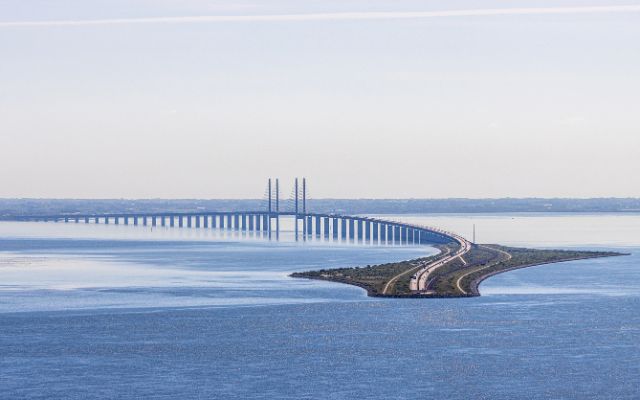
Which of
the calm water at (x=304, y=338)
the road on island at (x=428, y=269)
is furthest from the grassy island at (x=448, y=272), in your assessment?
the calm water at (x=304, y=338)

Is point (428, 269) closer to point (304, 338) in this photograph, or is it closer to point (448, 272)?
point (448, 272)

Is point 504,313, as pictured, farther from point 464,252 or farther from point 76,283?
point 464,252

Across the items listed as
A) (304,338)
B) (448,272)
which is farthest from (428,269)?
(304,338)

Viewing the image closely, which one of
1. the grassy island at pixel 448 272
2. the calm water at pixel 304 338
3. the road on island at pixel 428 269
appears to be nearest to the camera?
the calm water at pixel 304 338

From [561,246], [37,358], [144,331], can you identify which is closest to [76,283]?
[144,331]

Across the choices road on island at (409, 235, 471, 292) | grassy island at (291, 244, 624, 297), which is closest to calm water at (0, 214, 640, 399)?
grassy island at (291, 244, 624, 297)

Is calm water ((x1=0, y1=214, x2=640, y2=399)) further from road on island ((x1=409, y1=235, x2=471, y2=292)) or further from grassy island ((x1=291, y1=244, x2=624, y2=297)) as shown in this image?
road on island ((x1=409, y1=235, x2=471, y2=292))

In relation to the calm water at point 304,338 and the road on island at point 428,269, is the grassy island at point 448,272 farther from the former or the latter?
the calm water at point 304,338
